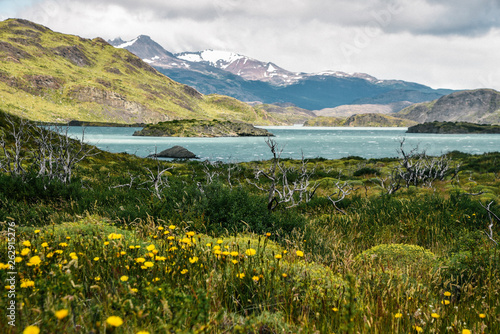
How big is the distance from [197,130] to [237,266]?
509 ft

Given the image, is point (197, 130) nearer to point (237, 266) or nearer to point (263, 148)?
point (263, 148)

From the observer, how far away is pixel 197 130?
15512cm

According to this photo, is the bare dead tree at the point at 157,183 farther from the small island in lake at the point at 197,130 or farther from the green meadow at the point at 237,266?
the small island in lake at the point at 197,130

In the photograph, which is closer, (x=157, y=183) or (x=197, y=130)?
(x=157, y=183)

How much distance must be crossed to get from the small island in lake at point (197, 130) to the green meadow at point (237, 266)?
452 feet

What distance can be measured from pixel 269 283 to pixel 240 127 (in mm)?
171658

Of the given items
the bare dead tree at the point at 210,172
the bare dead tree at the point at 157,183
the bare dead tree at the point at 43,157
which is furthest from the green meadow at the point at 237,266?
the bare dead tree at the point at 210,172

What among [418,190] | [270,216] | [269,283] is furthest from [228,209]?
[418,190]

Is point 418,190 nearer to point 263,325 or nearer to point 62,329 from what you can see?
point 263,325

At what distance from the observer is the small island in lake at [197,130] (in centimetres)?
15150

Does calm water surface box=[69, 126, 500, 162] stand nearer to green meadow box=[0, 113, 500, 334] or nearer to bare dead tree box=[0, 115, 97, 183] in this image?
bare dead tree box=[0, 115, 97, 183]

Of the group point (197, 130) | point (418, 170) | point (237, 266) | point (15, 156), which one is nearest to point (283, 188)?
point (237, 266)

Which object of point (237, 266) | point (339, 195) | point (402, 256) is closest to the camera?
point (237, 266)

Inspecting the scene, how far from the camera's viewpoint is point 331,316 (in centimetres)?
292
